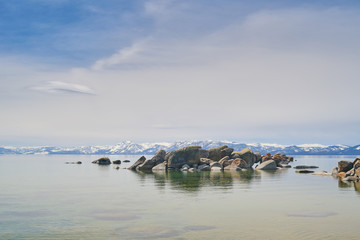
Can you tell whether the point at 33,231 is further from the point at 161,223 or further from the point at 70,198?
the point at 70,198

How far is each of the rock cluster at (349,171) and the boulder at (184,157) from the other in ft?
93.0

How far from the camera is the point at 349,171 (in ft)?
157

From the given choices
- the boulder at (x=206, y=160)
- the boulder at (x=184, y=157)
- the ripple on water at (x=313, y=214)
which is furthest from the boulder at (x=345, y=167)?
the ripple on water at (x=313, y=214)

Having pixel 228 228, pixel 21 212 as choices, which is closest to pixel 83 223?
pixel 21 212

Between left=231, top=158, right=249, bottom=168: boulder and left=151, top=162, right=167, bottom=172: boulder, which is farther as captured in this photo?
left=231, top=158, right=249, bottom=168: boulder

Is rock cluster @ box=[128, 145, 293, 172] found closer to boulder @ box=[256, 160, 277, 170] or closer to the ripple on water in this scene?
boulder @ box=[256, 160, 277, 170]

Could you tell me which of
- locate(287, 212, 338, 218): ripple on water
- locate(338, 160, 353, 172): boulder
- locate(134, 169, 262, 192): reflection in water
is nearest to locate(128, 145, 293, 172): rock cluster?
locate(134, 169, 262, 192): reflection in water

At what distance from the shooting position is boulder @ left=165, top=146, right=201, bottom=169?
237 feet

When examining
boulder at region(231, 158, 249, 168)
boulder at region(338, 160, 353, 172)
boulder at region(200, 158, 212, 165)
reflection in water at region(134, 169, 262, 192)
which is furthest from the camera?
boulder at region(200, 158, 212, 165)

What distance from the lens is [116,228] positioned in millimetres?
16625

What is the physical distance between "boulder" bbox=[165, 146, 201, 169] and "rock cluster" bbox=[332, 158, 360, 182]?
28358mm

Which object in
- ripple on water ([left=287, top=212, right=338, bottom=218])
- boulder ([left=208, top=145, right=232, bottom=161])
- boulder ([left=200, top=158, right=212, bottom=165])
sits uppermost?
boulder ([left=208, top=145, right=232, bottom=161])

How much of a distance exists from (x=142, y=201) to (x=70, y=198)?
630 cm

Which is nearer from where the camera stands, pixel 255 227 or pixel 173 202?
pixel 255 227
